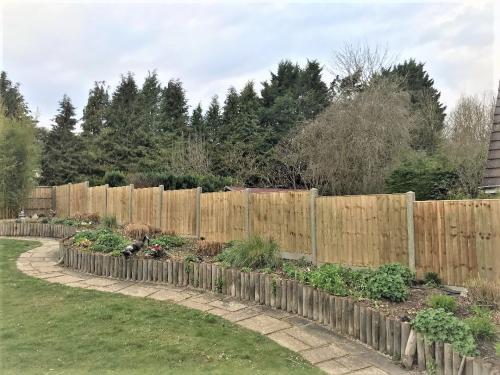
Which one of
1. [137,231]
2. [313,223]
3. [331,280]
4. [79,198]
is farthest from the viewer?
[79,198]

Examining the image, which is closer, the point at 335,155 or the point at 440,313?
the point at 440,313

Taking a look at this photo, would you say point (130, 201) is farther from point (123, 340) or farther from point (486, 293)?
point (486, 293)

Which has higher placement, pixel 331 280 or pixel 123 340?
pixel 331 280

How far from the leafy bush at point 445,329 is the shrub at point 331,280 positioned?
4.05 feet

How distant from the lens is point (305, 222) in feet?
27.3

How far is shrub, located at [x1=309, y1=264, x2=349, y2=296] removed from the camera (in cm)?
534

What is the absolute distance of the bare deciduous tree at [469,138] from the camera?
1552 centimetres

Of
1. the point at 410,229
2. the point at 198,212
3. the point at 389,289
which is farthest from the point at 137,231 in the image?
the point at 389,289

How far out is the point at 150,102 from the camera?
115 feet

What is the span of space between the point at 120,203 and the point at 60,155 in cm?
2031

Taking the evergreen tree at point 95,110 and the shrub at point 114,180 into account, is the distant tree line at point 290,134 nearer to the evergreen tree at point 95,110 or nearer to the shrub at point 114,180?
the evergreen tree at point 95,110

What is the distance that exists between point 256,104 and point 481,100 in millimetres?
16630

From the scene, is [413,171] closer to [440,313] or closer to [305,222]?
[305,222]

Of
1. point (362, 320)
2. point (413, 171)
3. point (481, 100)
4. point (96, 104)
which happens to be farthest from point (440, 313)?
point (96, 104)
